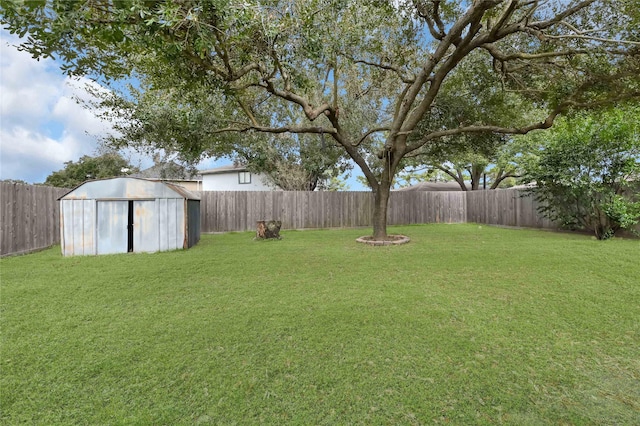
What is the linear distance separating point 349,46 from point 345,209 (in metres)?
7.98

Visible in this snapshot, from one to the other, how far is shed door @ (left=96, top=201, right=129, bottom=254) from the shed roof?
0.69 feet

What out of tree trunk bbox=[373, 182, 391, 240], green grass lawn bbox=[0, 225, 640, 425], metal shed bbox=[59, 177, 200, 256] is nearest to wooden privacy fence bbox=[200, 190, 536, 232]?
metal shed bbox=[59, 177, 200, 256]

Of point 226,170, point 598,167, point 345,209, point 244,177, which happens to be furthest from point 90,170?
point 598,167

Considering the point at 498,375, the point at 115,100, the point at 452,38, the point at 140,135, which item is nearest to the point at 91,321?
the point at 498,375

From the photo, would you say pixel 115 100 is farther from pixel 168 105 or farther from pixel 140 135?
pixel 168 105

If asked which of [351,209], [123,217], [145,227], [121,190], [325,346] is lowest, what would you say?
[325,346]

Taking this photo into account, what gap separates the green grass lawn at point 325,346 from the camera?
2.13 m

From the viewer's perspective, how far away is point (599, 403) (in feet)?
7.08

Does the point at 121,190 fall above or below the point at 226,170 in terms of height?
below

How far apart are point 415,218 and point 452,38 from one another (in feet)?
32.7

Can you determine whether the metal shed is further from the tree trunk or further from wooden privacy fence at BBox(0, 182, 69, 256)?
the tree trunk

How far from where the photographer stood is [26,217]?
26.6ft

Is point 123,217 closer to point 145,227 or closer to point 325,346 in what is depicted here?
point 145,227

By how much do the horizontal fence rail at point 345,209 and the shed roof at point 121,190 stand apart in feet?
6.92
